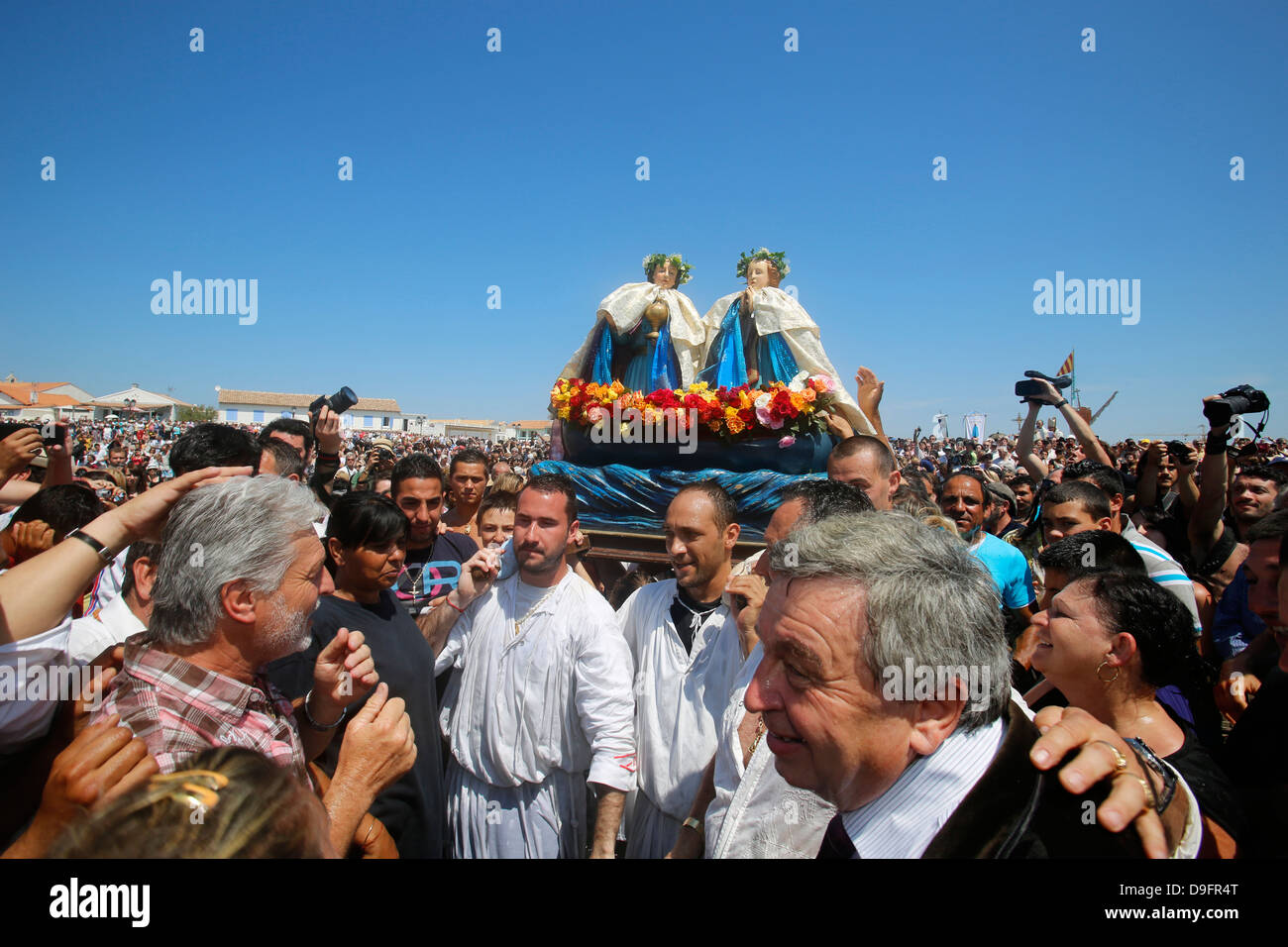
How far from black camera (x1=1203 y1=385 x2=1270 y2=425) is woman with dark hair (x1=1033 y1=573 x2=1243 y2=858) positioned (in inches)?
118

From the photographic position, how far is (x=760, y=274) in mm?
8406

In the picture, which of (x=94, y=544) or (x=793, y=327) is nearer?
(x=94, y=544)

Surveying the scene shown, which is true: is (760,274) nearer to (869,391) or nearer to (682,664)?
(869,391)

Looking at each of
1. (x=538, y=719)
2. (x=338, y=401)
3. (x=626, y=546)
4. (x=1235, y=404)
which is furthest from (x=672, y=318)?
(x=538, y=719)

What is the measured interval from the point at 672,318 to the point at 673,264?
813mm

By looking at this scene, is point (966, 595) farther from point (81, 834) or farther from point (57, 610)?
point (57, 610)

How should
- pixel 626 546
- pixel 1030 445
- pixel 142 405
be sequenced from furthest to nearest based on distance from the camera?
pixel 142 405
pixel 626 546
pixel 1030 445

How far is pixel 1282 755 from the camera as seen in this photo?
1.80m

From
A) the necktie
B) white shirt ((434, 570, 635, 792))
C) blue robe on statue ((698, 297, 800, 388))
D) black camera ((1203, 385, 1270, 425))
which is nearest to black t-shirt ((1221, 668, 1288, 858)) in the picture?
the necktie

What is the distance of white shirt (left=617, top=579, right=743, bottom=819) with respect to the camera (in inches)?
103

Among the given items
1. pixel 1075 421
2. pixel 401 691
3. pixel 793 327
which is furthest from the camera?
pixel 793 327

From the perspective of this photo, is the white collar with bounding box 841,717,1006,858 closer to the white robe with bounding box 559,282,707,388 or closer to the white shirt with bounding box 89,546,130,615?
the white shirt with bounding box 89,546,130,615

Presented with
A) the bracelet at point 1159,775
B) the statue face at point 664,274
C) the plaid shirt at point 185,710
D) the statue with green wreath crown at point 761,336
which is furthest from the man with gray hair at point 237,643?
the statue face at point 664,274
